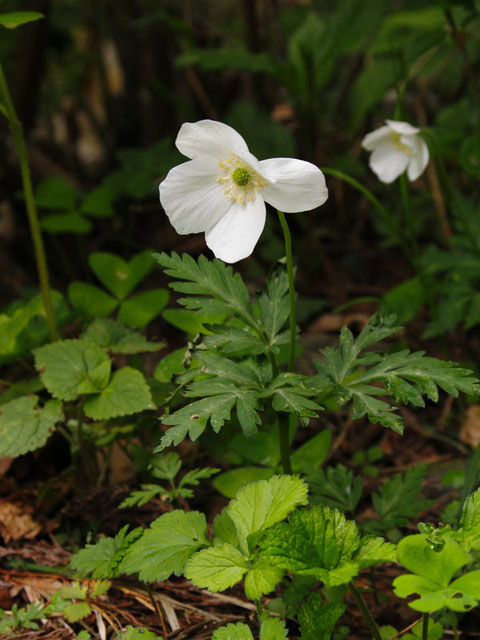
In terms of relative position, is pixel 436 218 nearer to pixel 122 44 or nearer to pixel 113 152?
pixel 113 152

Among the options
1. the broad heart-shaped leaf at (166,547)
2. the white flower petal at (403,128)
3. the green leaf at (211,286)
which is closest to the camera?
the broad heart-shaped leaf at (166,547)

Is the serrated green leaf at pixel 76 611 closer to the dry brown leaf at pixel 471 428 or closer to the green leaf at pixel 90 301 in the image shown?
the green leaf at pixel 90 301

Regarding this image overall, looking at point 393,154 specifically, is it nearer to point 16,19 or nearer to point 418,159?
point 418,159

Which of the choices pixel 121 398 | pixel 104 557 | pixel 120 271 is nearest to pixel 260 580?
pixel 104 557

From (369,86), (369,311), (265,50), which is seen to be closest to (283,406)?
(369,311)

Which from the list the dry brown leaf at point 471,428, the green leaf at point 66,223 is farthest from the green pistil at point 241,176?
the green leaf at point 66,223

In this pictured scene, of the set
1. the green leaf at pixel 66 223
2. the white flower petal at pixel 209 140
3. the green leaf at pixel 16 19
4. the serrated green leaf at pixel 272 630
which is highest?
the green leaf at pixel 16 19

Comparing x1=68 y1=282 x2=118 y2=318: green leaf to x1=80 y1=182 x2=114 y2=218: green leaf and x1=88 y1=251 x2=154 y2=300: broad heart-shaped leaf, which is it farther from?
x1=80 y1=182 x2=114 y2=218: green leaf
